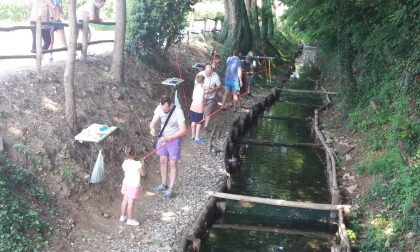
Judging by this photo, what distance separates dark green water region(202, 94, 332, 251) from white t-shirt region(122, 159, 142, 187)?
1.91 meters

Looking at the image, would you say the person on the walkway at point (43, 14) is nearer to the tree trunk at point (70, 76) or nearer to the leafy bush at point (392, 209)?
the tree trunk at point (70, 76)

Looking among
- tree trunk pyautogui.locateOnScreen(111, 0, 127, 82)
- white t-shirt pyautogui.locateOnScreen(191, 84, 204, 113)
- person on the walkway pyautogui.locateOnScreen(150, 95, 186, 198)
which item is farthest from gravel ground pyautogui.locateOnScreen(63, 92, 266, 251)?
tree trunk pyautogui.locateOnScreen(111, 0, 127, 82)

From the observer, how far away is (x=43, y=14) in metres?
10.8

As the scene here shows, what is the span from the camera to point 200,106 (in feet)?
36.8

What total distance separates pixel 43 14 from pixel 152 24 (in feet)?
11.3

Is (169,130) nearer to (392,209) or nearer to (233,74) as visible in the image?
(392,209)

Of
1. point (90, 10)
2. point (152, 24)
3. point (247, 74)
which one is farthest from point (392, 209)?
point (247, 74)

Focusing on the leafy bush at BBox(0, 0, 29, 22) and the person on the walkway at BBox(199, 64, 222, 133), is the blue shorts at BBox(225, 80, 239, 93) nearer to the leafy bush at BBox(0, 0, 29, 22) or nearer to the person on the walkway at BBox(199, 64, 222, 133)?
the person on the walkway at BBox(199, 64, 222, 133)

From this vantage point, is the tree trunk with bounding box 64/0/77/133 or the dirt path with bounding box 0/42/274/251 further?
the tree trunk with bounding box 64/0/77/133

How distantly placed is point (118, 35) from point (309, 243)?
269 inches

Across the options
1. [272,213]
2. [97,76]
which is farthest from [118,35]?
[272,213]

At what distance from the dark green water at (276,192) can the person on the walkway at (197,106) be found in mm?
1519

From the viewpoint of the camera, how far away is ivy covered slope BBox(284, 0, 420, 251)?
27.1 feet

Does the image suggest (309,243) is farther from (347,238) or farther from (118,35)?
(118,35)
